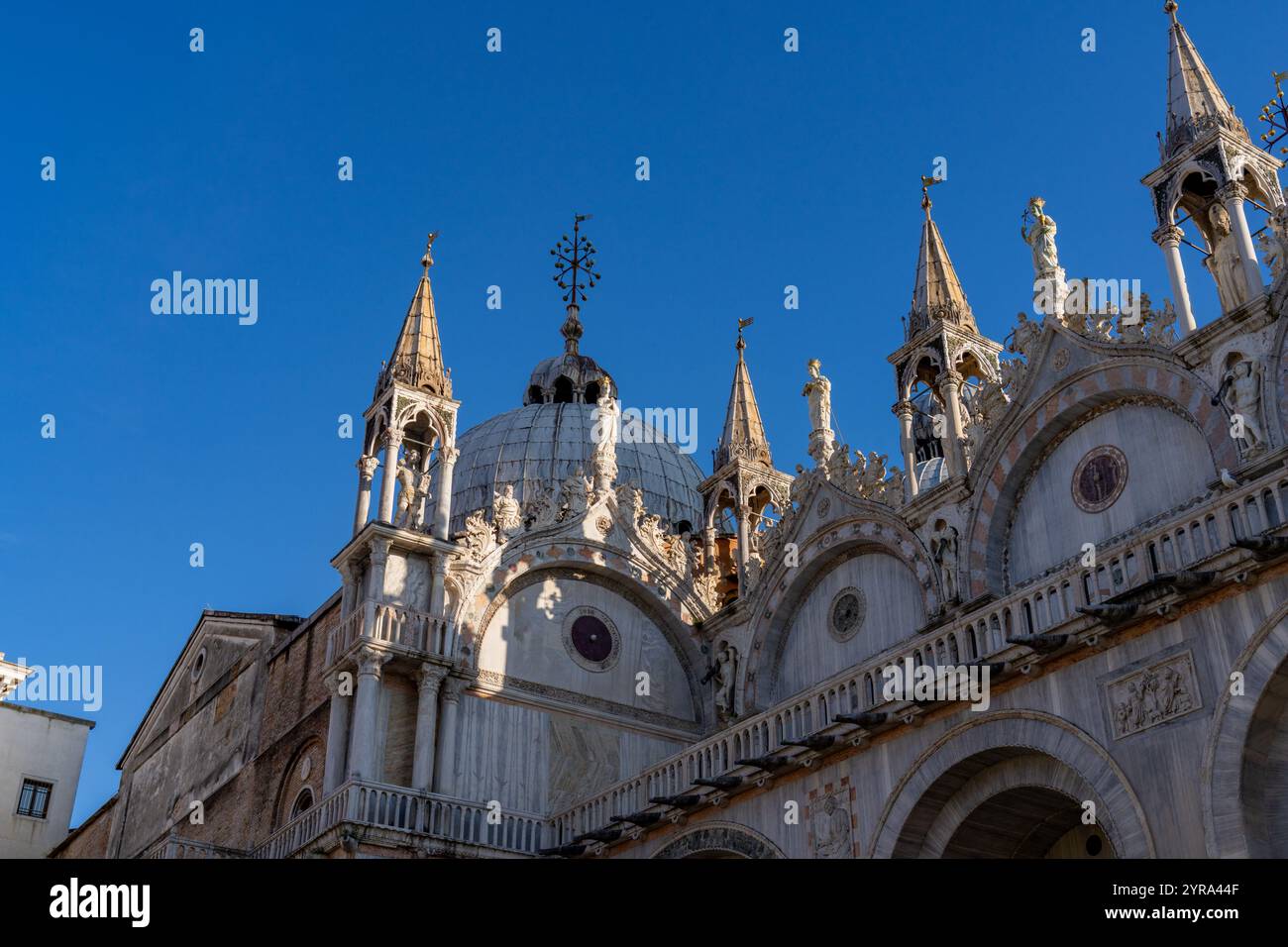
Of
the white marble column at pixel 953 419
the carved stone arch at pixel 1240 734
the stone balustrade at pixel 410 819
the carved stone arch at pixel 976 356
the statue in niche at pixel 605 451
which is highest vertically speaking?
the statue in niche at pixel 605 451

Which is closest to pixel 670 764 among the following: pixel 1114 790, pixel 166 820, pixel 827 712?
pixel 827 712

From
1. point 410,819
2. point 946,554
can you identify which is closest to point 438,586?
point 410,819

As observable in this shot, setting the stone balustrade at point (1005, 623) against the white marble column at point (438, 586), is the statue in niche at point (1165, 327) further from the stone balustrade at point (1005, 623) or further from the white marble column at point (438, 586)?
the white marble column at point (438, 586)

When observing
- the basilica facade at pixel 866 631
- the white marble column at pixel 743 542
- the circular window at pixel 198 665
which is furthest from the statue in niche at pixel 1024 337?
the circular window at pixel 198 665

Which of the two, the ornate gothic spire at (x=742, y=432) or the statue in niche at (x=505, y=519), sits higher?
the ornate gothic spire at (x=742, y=432)

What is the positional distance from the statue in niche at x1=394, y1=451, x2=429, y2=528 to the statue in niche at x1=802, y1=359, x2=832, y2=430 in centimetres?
716

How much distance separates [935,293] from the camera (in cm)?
2431

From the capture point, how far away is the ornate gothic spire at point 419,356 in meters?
26.5

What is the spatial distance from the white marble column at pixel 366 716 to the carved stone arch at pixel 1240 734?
1301cm

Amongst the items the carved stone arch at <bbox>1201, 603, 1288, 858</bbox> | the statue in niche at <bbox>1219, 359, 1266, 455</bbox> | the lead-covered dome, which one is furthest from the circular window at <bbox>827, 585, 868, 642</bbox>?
the lead-covered dome

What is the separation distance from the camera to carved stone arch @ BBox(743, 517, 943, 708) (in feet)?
77.3

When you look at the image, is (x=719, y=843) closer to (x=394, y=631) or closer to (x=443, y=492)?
(x=394, y=631)

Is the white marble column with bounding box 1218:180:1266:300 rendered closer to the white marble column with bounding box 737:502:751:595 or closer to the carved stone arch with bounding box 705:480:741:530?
the white marble column with bounding box 737:502:751:595

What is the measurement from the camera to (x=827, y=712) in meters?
18.7
